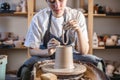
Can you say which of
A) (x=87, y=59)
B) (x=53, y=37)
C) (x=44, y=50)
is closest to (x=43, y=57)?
(x=44, y=50)

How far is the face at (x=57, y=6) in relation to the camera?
1.57m

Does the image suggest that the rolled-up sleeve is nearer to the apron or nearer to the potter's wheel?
the apron

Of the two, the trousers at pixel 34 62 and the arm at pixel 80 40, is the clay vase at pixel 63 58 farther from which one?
the arm at pixel 80 40

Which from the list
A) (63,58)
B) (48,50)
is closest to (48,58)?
(48,50)

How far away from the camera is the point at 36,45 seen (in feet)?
5.29

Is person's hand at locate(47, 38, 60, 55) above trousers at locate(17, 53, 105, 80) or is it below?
above

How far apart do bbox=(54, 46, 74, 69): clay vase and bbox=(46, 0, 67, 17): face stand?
0.51 meters

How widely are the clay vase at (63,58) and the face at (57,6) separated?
508mm

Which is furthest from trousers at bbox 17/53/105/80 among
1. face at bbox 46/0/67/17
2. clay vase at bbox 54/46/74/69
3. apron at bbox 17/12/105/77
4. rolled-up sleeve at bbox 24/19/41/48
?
face at bbox 46/0/67/17

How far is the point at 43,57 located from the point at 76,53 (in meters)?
0.24

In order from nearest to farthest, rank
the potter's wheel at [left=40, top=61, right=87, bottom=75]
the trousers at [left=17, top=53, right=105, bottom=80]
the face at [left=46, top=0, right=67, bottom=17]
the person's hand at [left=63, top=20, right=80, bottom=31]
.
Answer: the potter's wheel at [left=40, top=61, right=87, bottom=75], the trousers at [left=17, top=53, right=105, bottom=80], the person's hand at [left=63, top=20, right=80, bottom=31], the face at [left=46, top=0, right=67, bottom=17]

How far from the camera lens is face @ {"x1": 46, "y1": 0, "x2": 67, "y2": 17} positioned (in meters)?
1.57

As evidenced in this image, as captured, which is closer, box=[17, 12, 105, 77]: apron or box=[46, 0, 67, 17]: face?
box=[17, 12, 105, 77]: apron

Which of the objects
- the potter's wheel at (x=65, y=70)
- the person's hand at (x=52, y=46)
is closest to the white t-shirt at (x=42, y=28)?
the person's hand at (x=52, y=46)
